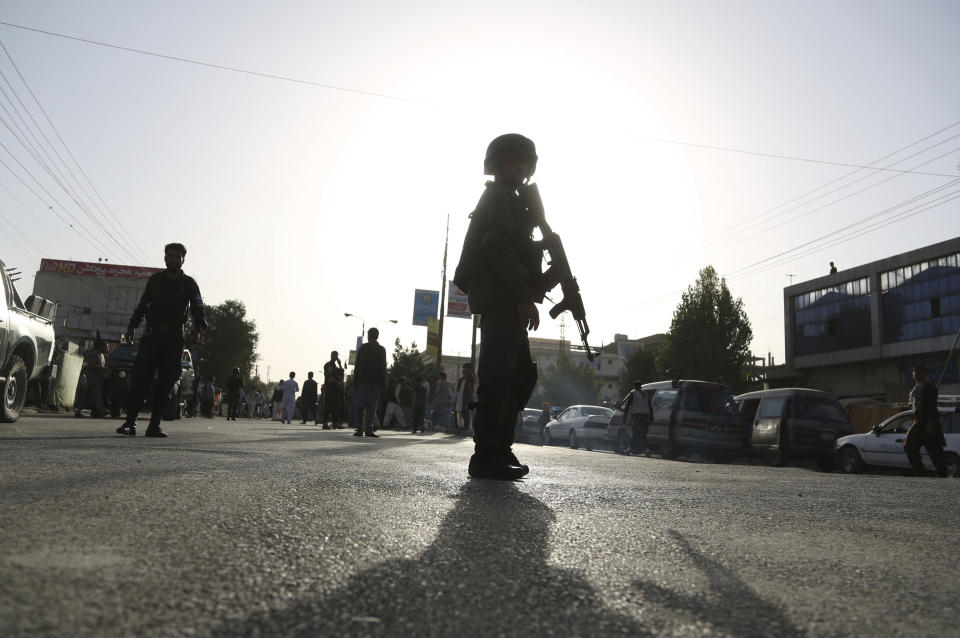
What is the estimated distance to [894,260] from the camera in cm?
4297

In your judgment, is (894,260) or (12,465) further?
(894,260)

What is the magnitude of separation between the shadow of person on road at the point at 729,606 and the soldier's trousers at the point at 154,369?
21.6 feet

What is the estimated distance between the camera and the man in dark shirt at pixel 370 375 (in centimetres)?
1286

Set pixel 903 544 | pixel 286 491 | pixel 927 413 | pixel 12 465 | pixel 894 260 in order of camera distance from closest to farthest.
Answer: pixel 903 544 → pixel 286 491 → pixel 12 465 → pixel 927 413 → pixel 894 260

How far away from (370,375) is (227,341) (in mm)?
71817

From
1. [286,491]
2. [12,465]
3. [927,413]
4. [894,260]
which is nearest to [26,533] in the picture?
[286,491]

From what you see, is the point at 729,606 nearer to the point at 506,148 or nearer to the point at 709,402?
the point at 506,148

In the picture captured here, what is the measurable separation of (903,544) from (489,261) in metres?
2.45

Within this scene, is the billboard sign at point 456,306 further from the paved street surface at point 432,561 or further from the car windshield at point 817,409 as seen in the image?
the paved street surface at point 432,561

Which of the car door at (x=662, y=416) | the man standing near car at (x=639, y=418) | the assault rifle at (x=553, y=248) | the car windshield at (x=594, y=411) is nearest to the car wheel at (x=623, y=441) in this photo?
the man standing near car at (x=639, y=418)

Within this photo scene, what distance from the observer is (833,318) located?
159ft

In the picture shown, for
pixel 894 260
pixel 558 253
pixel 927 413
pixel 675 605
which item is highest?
pixel 894 260

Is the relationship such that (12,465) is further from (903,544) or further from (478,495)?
(903,544)

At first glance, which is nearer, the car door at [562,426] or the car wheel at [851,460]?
the car wheel at [851,460]
